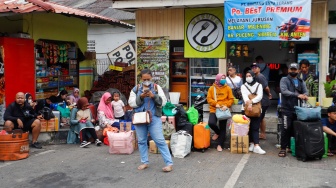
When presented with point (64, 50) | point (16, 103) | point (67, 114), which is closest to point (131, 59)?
point (64, 50)

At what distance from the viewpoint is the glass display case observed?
11.5 meters

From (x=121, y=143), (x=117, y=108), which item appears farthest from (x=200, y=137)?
(x=117, y=108)

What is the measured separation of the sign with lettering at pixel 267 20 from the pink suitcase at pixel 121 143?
157 inches

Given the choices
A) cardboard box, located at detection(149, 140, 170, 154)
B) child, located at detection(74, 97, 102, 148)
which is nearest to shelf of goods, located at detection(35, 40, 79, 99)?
child, located at detection(74, 97, 102, 148)

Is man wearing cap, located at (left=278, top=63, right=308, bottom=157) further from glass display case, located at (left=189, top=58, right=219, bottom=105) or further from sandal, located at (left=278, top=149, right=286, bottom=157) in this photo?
glass display case, located at (left=189, top=58, right=219, bottom=105)

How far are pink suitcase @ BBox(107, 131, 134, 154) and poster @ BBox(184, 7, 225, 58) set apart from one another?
396 centimetres

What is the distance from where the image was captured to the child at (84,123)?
9.20 m

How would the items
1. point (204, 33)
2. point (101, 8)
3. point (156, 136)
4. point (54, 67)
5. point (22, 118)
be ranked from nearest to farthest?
point (156, 136), point (22, 118), point (204, 33), point (54, 67), point (101, 8)

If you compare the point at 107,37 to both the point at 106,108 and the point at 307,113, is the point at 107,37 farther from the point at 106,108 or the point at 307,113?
the point at 307,113

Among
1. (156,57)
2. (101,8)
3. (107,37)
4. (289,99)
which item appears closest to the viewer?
(289,99)

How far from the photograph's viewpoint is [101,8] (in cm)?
2278

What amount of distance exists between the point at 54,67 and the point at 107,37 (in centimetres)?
903

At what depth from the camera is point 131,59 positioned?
18266mm

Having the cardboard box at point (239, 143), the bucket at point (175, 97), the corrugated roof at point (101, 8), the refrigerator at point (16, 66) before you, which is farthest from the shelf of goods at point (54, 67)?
the corrugated roof at point (101, 8)
